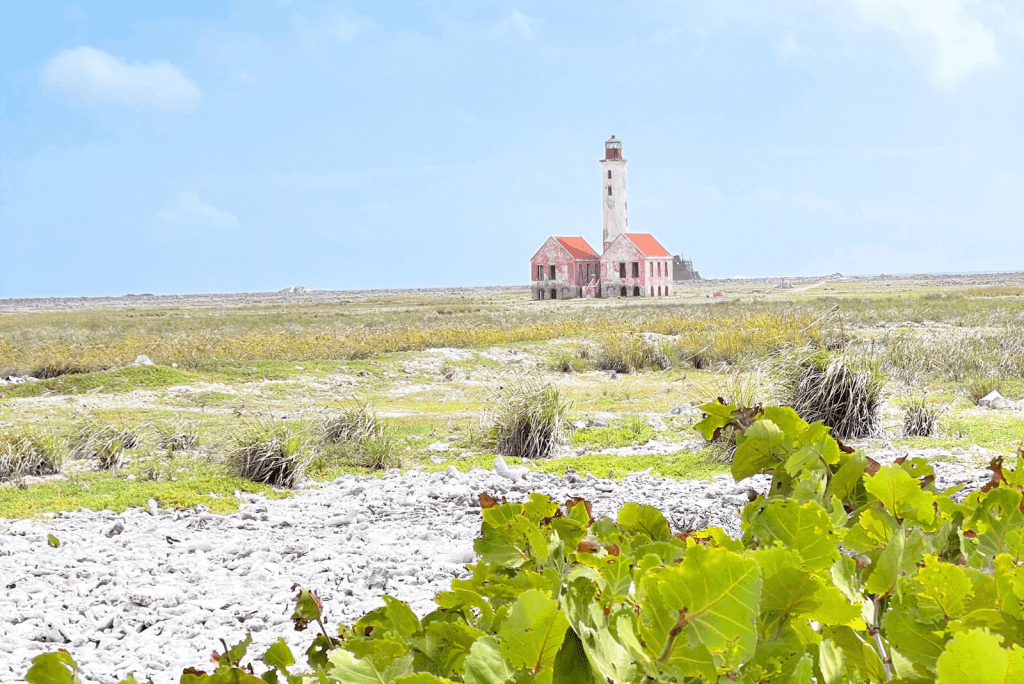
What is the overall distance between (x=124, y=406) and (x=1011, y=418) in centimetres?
1237

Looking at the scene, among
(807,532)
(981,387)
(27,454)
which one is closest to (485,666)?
(807,532)

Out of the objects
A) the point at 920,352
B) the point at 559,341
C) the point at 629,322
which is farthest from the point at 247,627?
the point at 629,322

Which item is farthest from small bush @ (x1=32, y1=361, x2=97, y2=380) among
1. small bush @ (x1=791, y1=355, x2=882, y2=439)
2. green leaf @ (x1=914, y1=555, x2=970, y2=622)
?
green leaf @ (x1=914, y1=555, x2=970, y2=622)

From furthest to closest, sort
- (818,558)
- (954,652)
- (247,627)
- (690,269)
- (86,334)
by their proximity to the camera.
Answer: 1. (690,269)
2. (86,334)
3. (247,627)
4. (818,558)
5. (954,652)

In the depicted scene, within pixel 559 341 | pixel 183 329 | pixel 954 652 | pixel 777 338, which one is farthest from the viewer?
pixel 183 329

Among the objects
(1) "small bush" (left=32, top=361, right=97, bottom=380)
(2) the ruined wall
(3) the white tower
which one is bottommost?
(1) "small bush" (left=32, top=361, right=97, bottom=380)

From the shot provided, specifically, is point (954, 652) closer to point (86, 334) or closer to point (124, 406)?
point (124, 406)

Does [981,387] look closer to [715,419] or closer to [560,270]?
[715,419]

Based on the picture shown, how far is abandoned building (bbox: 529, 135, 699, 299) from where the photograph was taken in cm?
Result: 4750

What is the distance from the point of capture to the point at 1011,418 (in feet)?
30.7

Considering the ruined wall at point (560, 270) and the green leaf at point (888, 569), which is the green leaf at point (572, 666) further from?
the ruined wall at point (560, 270)

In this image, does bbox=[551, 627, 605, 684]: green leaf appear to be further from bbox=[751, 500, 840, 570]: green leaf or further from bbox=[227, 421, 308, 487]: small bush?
bbox=[227, 421, 308, 487]: small bush

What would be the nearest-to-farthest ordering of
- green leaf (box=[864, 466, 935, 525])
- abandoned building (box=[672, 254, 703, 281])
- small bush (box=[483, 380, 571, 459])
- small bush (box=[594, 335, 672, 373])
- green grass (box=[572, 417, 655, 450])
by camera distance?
1. green leaf (box=[864, 466, 935, 525])
2. small bush (box=[483, 380, 571, 459])
3. green grass (box=[572, 417, 655, 450])
4. small bush (box=[594, 335, 672, 373])
5. abandoned building (box=[672, 254, 703, 281])

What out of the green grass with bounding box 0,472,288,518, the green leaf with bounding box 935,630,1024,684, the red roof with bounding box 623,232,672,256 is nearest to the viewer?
the green leaf with bounding box 935,630,1024,684
